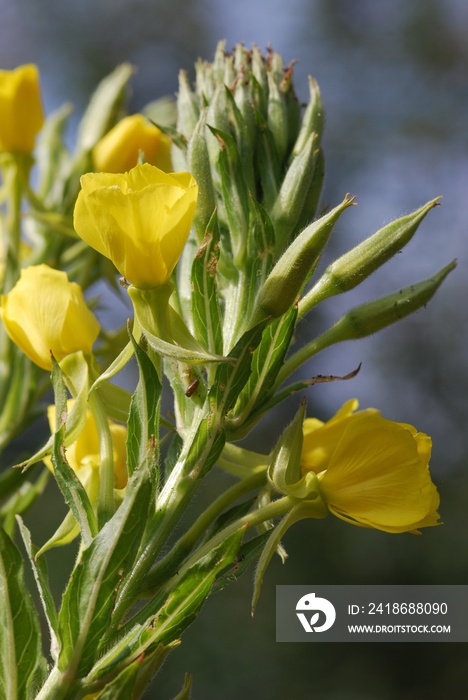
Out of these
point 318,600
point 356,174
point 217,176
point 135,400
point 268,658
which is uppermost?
point 217,176

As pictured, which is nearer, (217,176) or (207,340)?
(207,340)

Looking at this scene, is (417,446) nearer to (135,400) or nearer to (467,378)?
(135,400)

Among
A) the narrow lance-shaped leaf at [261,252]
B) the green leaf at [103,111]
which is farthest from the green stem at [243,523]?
the green leaf at [103,111]

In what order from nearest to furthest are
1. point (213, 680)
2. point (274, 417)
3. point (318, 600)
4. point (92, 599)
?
point (92, 599) → point (318, 600) → point (213, 680) → point (274, 417)

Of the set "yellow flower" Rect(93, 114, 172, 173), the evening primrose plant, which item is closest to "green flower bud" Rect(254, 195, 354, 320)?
the evening primrose plant

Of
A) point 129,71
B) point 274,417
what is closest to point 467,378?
point 274,417

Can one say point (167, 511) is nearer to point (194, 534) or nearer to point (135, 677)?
point (194, 534)

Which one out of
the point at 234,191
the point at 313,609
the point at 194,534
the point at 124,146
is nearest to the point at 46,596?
the point at 194,534
